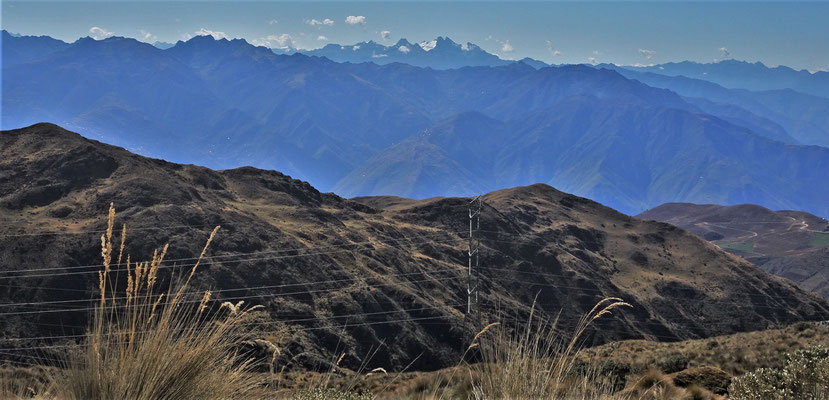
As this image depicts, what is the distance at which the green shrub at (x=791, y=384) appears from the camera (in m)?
5.64

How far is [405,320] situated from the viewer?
63.2 m

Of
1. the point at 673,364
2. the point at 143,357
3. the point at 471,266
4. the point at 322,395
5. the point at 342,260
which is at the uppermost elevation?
the point at 143,357

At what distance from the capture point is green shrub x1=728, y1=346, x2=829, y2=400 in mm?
5637

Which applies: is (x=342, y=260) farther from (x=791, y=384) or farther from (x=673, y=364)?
(x=791, y=384)

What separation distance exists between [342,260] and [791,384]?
66375 millimetres

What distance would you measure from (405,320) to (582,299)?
3378 centimetres

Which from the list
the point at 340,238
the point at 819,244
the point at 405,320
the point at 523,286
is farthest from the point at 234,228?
the point at 819,244

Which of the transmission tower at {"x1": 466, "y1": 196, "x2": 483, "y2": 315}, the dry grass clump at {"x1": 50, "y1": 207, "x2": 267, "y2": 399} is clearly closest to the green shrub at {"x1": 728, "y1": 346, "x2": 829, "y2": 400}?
the dry grass clump at {"x1": 50, "y1": 207, "x2": 267, "y2": 399}

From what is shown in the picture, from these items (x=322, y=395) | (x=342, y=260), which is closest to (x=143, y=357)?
(x=322, y=395)

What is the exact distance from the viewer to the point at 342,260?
71000 millimetres

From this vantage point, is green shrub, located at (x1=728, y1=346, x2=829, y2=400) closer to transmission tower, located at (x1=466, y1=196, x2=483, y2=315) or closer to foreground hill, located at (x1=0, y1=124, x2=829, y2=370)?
foreground hill, located at (x1=0, y1=124, x2=829, y2=370)

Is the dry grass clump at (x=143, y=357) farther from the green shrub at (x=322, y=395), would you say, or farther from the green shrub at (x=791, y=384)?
the green shrub at (x=791, y=384)

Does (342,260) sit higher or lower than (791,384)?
lower

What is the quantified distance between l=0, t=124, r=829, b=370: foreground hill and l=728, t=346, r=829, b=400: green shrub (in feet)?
90.4
